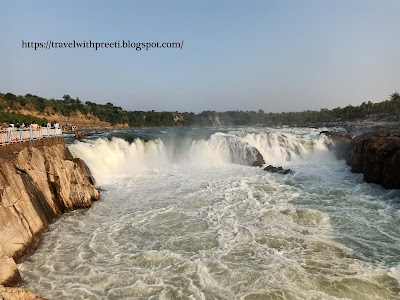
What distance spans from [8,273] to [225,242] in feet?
20.3

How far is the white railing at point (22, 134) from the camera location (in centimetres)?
1213

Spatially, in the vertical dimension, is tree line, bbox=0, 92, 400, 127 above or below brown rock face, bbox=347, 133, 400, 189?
above

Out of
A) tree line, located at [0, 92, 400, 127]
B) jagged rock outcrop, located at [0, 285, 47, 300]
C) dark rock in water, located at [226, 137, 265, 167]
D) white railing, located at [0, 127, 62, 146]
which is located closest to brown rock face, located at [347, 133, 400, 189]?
dark rock in water, located at [226, 137, 265, 167]

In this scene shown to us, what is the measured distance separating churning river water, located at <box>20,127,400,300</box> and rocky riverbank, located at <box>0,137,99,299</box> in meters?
0.56

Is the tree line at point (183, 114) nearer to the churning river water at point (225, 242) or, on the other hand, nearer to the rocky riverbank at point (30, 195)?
the rocky riverbank at point (30, 195)

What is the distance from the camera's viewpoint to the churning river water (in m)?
7.28

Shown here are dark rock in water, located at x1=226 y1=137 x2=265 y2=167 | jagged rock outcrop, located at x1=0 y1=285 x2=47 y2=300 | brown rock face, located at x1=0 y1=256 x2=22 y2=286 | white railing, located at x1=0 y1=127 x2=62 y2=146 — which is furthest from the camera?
dark rock in water, located at x1=226 y1=137 x2=265 y2=167

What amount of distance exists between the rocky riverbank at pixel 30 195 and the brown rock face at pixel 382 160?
15639 millimetres

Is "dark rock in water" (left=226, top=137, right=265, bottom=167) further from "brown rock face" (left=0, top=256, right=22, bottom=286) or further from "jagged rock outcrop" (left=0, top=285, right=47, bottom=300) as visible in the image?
"jagged rock outcrop" (left=0, top=285, right=47, bottom=300)

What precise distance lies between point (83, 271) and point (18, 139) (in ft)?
26.6

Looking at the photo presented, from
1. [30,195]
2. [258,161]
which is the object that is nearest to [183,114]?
[258,161]

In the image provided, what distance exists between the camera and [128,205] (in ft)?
48.1

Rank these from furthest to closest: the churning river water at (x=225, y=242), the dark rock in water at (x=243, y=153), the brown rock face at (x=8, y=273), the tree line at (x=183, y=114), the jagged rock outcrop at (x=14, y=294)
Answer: the tree line at (x=183, y=114) < the dark rock in water at (x=243, y=153) < the churning river water at (x=225, y=242) < the brown rock face at (x=8, y=273) < the jagged rock outcrop at (x=14, y=294)

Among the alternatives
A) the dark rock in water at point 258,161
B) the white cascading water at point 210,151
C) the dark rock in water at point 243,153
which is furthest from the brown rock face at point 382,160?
the white cascading water at point 210,151
